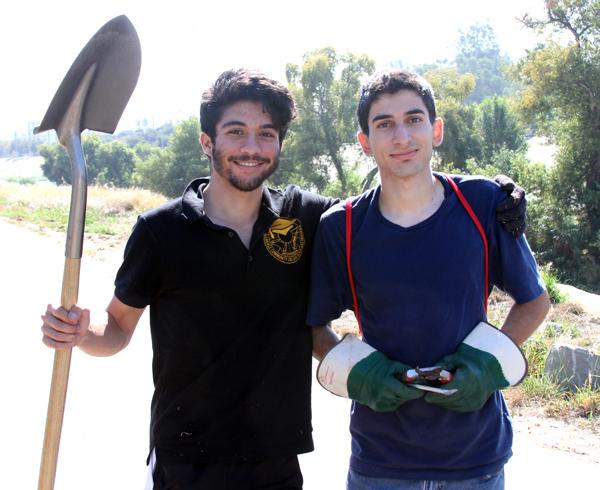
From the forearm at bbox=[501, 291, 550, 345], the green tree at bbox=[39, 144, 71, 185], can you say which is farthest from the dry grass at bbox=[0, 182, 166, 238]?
the green tree at bbox=[39, 144, 71, 185]

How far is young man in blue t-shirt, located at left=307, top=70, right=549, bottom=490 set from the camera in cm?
222

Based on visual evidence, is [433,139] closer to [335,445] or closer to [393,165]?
[393,165]

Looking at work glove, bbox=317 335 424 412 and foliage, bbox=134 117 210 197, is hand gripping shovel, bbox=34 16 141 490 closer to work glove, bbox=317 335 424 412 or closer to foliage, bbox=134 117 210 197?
work glove, bbox=317 335 424 412

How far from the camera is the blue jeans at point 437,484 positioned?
2.21 metres

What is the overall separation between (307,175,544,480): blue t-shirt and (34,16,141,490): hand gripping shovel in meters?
0.92

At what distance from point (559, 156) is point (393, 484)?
21128 millimetres

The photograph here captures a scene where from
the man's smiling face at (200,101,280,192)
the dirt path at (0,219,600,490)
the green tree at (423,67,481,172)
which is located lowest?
the dirt path at (0,219,600,490)

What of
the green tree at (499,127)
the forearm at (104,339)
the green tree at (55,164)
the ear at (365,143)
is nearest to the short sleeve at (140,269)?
the forearm at (104,339)

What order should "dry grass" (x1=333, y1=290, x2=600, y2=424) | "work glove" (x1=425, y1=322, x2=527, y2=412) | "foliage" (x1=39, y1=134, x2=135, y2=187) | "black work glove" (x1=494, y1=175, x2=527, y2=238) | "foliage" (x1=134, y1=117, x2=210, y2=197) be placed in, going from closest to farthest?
1. "work glove" (x1=425, y1=322, x2=527, y2=412)
2. "black work glove" (x1=494, y1=175, x2=527, y2=238)
3. "dry grass" (x1=333, y1=290, x2=600, y2=424)
4. "foliage" (x1=134, y1=117, x2=210, y2=197)
5. "foliage" (x1=39, y1=134, x2=135, y2=187)

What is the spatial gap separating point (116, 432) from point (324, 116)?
35.3 m

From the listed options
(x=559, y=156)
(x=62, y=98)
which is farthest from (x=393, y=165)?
(x=559, y=156)

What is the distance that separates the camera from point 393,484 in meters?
2.25

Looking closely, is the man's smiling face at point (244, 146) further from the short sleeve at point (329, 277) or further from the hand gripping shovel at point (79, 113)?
the hand gripping shovel at point (79, 113)

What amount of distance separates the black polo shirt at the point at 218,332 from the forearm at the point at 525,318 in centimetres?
69
